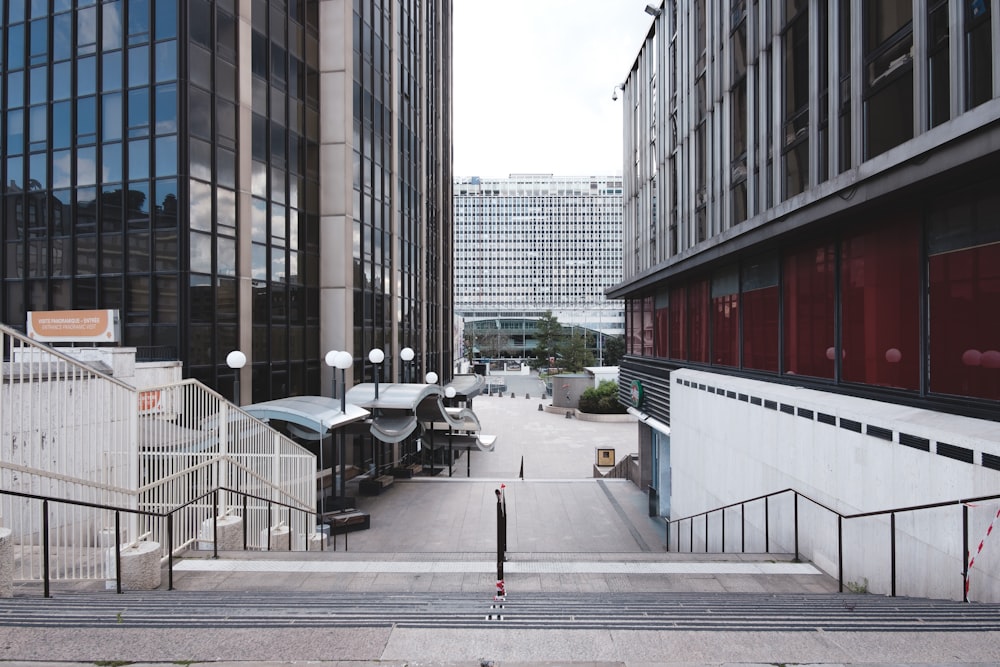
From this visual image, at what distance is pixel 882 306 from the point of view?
8.52 m

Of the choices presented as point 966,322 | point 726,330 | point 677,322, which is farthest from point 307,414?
point 966,322

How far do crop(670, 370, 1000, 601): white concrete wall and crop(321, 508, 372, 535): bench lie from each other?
8.72 metres

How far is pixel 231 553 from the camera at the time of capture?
8.08m

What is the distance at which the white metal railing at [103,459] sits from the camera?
18.6ft

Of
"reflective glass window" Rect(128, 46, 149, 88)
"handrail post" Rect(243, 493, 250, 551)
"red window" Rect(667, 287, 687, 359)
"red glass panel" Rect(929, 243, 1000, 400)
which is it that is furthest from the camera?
"red window" Rect(667, 287, 687, 359)

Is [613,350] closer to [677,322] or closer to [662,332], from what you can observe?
[662,332]

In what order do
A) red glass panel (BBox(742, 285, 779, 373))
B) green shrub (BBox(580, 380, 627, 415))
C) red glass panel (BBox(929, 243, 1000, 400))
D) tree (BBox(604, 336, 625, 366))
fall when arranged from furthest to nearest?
tree (BBox(604, 336, 625, 366)) → green shrub (BBox(580, 380, 627, 415)) → red glass panel (BBox(742, 285, 779, 373)) → red glass panel (BBox(929, 243, 1000, 400))

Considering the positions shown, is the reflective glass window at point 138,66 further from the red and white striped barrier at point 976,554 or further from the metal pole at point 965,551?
the red and white striped barrier at point 976,554

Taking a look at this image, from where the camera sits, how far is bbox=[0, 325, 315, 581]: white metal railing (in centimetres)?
568

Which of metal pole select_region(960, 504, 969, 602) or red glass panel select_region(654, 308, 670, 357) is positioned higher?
red glass panel select_region(654, 308, 670, 357)

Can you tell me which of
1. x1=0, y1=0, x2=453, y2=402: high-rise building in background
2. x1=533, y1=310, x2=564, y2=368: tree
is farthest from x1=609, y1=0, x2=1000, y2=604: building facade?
x1=533, y1=310, x2=564, y2=368: tree

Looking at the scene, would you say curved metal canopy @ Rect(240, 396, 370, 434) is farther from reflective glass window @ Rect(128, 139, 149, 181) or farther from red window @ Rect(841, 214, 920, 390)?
red window @ Rect(841, 214, 920, 390)

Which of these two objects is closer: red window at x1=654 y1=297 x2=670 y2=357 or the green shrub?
red window at x1=654 y1=297 x2=670 y2=357

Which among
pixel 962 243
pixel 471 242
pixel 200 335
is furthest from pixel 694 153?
pixel 471 242
